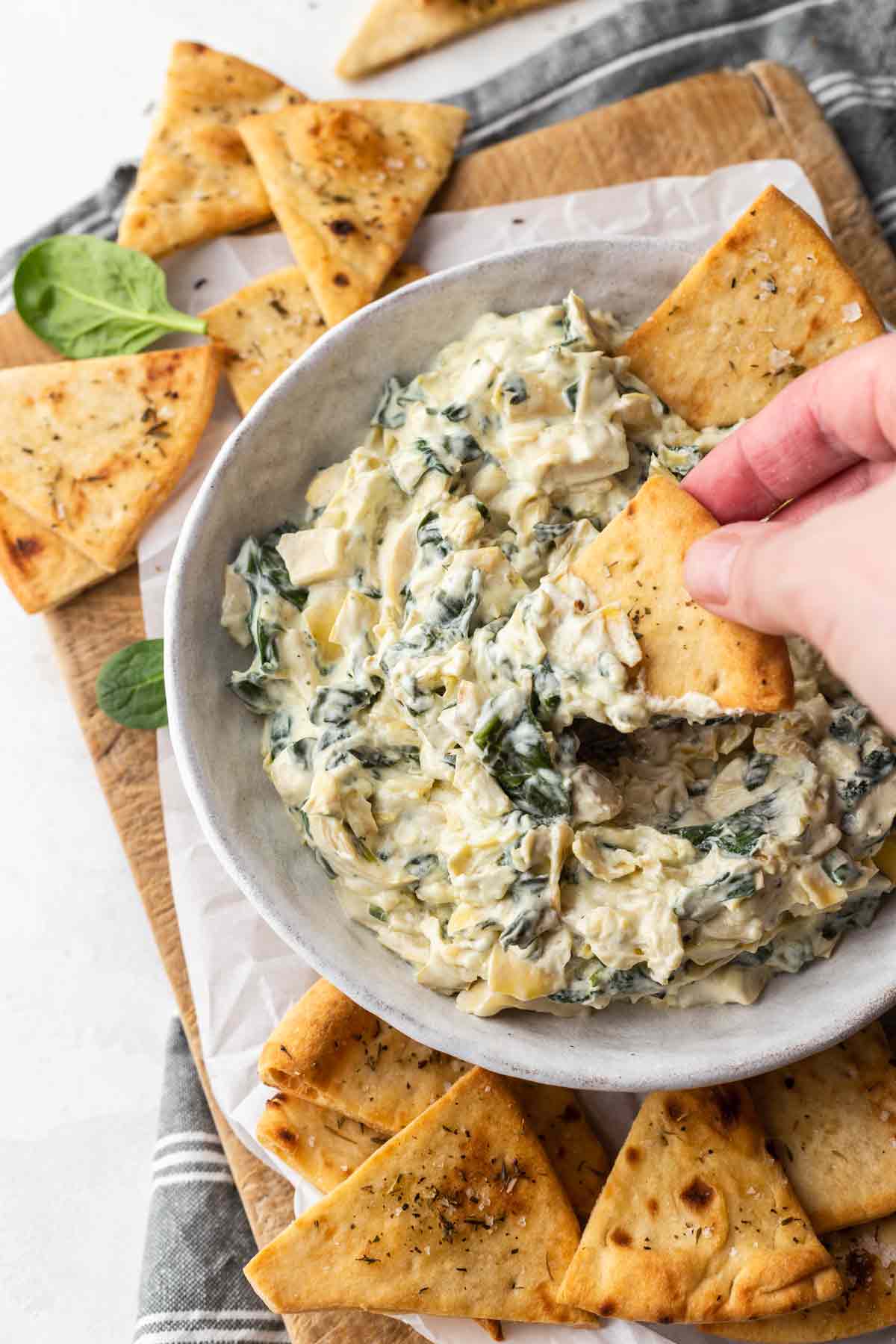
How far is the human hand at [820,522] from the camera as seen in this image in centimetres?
173

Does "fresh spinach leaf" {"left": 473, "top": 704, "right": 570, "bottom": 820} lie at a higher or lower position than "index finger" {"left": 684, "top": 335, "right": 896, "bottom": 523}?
lower

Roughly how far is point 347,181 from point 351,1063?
1971 mm

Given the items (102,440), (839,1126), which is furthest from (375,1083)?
(102,440)

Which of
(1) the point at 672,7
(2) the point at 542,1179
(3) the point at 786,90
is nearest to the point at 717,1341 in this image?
(2) the point at 542,1179

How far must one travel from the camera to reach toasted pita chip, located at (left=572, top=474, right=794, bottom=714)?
2.01 metres

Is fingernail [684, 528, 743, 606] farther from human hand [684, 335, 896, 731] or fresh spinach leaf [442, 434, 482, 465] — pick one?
fresh spinach leaf [442, 434, 482, 465]

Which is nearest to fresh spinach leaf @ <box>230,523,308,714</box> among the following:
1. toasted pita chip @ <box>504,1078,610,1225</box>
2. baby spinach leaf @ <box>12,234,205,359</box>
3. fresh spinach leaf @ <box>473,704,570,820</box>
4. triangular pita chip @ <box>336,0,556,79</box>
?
fresh spinach leaf @ <box>473,704,570,820</box>

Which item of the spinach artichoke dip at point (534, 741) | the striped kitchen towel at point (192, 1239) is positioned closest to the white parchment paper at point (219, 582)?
the striped kitchen towel at point (192, 1239)

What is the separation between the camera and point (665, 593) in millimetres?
2080

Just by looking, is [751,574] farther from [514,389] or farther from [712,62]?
[712,62]

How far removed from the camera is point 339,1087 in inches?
100

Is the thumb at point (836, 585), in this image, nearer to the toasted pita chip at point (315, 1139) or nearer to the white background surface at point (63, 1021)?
the toasted pita chip at point (315, 1139)

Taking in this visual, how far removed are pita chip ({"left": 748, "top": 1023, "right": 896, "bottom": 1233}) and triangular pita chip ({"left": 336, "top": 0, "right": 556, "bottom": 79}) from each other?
101 inches

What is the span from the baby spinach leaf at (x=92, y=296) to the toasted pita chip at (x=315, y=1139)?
1.73 metres
